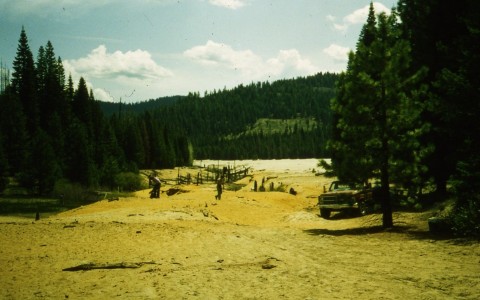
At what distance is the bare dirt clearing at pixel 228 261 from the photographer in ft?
27.0

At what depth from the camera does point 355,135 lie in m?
17.4

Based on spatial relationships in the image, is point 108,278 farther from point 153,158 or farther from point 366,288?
point 153,158

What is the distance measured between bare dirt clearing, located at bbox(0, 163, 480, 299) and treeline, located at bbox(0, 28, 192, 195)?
33055 mm

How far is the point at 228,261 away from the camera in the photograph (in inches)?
440

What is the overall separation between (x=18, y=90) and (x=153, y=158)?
35913 millimetres

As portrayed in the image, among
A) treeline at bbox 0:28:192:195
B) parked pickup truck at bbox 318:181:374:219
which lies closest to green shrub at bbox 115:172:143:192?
treeline at bbox 0:28:192:195

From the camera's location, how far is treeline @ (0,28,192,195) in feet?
164

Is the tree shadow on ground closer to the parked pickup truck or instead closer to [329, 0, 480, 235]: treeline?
[329, 0, 480, 235]: treeline

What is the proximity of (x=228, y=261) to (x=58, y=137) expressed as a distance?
66.2 metres

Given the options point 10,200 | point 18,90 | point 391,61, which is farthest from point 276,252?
point 18,90

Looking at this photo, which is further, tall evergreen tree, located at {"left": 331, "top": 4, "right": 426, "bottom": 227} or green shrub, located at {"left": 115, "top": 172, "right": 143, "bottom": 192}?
green shrub, located at {"left": 115, "top": 172, "right": 143, "bottom": 192}

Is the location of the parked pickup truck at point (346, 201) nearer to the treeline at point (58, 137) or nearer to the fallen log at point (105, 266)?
the fallen log at point (105, 266)

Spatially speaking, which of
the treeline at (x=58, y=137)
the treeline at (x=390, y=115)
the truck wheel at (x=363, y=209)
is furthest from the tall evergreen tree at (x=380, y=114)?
the treeline at (x=58, y=137)

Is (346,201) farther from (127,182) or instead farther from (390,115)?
(127,182)
